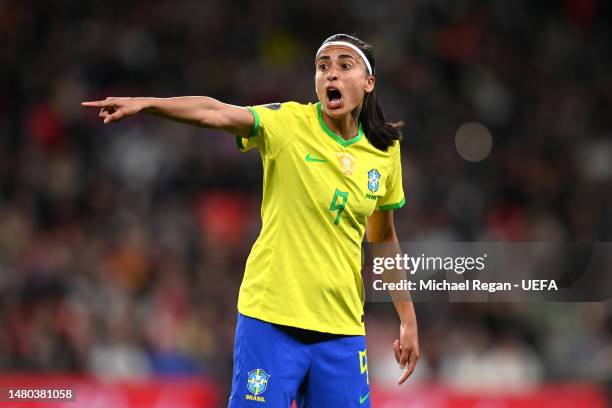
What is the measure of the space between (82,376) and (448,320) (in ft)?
11.1

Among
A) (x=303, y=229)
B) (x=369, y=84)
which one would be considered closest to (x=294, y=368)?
(x=303, y=229)

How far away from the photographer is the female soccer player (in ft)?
13.8

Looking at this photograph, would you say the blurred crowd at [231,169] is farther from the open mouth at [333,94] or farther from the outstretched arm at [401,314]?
the open mouth at [333,94]

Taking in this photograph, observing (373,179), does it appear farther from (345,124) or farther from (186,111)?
(186,111)

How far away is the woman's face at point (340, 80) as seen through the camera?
4.42 metres

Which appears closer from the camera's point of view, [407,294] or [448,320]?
[407,294]

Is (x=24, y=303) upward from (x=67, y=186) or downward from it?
downward

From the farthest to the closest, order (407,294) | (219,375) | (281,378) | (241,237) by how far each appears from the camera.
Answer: (241,237), (219,375), (407,294), (281,378)

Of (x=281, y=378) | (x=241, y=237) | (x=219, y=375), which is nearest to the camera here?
(x=281, y=378)

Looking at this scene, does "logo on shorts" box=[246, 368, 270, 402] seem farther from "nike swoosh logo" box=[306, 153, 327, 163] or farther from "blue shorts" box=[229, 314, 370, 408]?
"nike swoosh logo" box=[306, 153, 327, 163]

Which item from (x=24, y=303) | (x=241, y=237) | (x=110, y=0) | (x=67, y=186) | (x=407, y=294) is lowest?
(x=407, y=294)

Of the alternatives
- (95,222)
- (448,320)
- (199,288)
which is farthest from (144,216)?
(448,320)

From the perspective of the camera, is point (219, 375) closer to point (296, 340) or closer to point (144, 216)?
point (144, 216)

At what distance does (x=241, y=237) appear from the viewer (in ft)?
33.5
